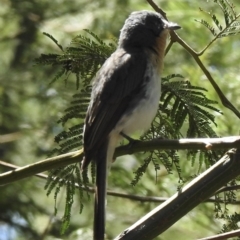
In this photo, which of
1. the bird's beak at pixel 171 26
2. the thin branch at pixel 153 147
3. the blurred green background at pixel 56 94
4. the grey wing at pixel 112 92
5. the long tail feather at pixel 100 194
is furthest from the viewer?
the blurred green background at pixel 56 94

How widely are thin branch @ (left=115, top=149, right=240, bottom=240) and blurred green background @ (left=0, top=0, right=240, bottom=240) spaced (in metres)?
2.72

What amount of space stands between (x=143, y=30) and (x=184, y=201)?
83.3 inches

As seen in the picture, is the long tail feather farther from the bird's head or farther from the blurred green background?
the blurred green background

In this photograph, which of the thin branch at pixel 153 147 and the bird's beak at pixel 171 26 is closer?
the thin branch at pixel 153 147

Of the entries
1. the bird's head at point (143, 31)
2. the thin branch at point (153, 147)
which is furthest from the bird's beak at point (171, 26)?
the thin branch at point (153, 147)

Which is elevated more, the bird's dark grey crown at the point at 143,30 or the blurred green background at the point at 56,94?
the blurred green background at the point at 56,94

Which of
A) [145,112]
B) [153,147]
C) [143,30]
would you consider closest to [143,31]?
[143,30]

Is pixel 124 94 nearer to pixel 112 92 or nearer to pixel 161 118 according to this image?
pixel 112 92

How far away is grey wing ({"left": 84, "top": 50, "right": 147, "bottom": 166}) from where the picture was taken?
4.15 metres

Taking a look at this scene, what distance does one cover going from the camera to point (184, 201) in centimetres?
322

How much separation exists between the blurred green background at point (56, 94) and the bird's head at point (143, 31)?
3.56ft

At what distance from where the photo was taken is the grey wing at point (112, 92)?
415 cm

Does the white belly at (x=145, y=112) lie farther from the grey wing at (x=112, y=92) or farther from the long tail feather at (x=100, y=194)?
the long tail feather at (x=100, y=194)

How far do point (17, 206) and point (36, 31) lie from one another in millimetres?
2686
